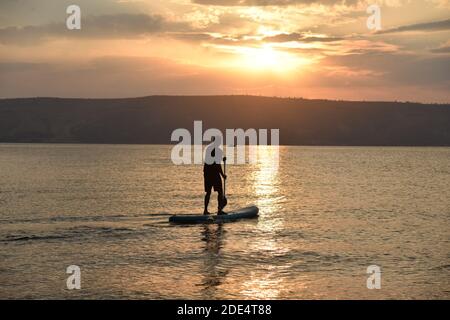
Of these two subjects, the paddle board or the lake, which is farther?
the paddle board

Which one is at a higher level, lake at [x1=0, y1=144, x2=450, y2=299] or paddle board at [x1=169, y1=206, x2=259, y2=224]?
paddle board at [x1=169, y1=206, x2=259, y2=224]

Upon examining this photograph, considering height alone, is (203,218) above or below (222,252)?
above

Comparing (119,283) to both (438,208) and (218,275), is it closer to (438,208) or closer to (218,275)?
(218,275)

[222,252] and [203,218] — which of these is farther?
[203,218]

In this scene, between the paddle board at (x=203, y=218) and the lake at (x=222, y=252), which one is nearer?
the lake at (x=222, y=252)

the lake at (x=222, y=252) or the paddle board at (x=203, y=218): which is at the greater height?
the paddle board at (x=203, y=218)
